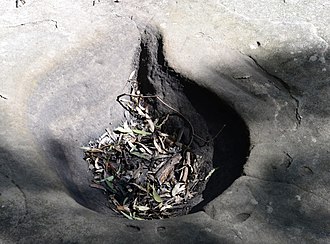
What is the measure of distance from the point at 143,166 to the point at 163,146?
0.41 feet

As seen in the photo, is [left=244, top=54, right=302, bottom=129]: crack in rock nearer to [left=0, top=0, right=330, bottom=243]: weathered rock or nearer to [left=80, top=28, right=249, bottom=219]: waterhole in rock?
[left=0, top=0, right=330, bottom=243]: weathered rock

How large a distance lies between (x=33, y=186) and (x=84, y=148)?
0.66 m

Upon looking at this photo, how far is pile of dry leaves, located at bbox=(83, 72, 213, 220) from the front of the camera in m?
2.57

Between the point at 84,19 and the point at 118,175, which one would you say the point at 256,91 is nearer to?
the point at 118,175

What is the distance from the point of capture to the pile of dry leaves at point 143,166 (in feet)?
8.44

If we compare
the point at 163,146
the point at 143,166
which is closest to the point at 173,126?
the point at 163,146

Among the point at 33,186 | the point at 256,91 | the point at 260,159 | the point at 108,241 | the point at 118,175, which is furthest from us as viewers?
the point at 118,175

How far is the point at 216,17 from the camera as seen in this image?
288 cm

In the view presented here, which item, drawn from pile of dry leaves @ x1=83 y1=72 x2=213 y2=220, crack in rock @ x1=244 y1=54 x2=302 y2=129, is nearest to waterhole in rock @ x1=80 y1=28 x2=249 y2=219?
pile of dry leaves @ x1=83 y1=72 x2=213 y2=220

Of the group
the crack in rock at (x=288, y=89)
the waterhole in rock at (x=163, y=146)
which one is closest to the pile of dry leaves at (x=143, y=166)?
the waterhole in rock at (x=163, y=146)

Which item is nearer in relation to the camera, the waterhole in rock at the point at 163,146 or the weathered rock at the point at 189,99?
the weathered rock at the point at 189,99

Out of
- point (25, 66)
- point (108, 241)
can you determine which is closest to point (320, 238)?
point (108, 241)

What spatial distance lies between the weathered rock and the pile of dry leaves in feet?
0.21

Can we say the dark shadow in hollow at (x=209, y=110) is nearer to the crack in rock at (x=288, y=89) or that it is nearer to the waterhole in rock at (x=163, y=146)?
the waterhole in rock at (x=163, y=146)
